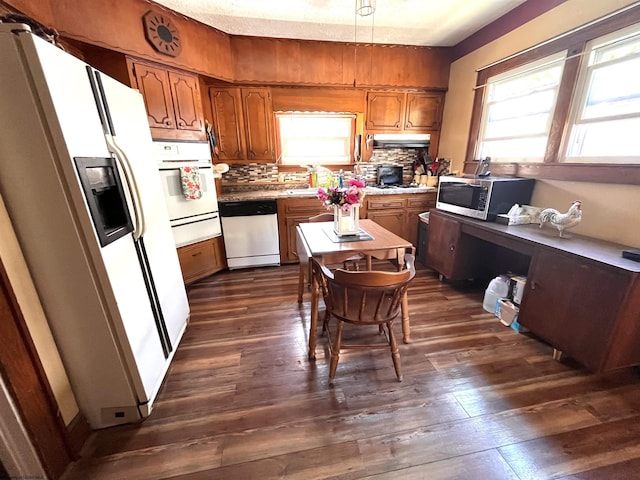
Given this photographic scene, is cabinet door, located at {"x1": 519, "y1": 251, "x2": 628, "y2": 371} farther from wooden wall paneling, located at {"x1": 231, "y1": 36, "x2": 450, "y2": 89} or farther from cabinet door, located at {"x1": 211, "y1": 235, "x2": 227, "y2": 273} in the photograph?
cabinet door, located at {"x1": 211, "y1": 235, "x2": 227, "y2": 273}

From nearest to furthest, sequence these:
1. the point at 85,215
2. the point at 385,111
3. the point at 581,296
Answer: the point at 85,215 → the point at 581,296 → the point at 385,111

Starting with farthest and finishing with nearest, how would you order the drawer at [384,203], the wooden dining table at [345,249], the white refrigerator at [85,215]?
the drawer at [384,203], the wooden dining table at [345,249], the white refrigerator at [85,215]

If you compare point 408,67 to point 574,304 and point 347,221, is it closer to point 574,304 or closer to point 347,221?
point 347,221

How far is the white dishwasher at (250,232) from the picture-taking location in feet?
10.2

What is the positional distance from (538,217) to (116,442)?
10.7 ft

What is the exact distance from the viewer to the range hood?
3.55 meters

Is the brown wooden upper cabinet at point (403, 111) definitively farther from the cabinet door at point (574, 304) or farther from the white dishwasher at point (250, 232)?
the cabinet door at point (574, 304)

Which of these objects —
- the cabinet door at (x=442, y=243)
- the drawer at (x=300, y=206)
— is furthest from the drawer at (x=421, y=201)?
the drawer at (x=300, y=206)

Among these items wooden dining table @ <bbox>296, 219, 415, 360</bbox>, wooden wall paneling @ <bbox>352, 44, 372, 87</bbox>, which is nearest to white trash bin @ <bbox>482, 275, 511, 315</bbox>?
wooden dining table @ <bbox>296, 219, 415, 360</bbox>

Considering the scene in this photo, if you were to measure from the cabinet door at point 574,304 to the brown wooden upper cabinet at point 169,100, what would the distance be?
3.29 metres

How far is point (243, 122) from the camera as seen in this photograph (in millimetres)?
3256

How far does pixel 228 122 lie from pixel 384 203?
2.20 metres

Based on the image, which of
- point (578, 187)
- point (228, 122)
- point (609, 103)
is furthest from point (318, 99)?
point (578, 187)

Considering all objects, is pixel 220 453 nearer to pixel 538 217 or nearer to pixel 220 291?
pixel 220 291
